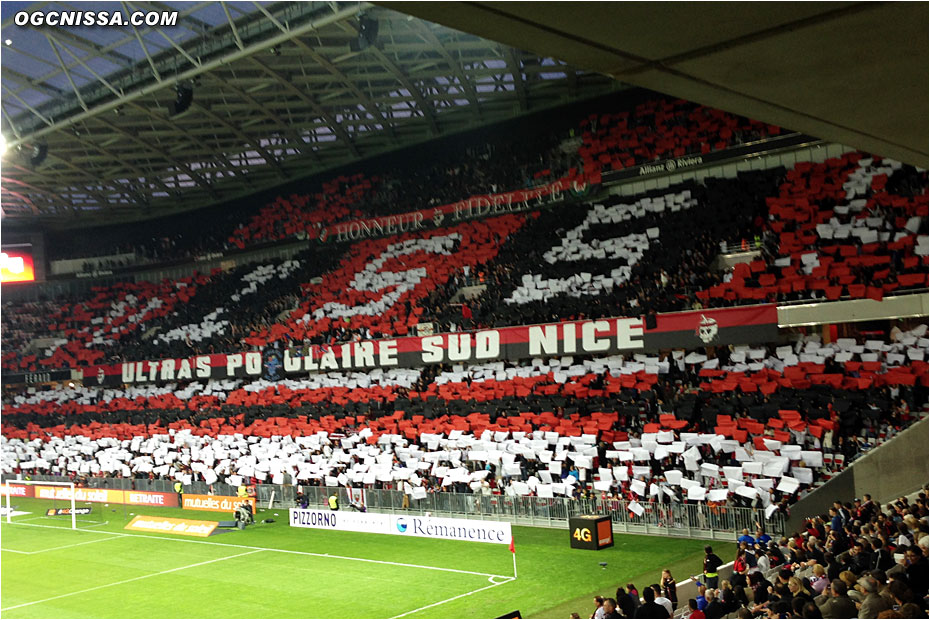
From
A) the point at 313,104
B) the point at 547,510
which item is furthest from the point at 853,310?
the point at 313,104

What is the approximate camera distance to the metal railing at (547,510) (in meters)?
23.3

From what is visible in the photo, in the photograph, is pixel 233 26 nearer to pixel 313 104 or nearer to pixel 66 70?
pixel 66 70

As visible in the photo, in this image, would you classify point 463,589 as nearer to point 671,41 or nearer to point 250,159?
point 671,41

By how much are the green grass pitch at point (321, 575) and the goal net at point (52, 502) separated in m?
6.03

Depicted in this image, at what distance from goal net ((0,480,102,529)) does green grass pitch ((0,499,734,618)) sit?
6030mm

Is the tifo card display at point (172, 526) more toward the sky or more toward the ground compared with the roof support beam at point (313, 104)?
more toward the ground

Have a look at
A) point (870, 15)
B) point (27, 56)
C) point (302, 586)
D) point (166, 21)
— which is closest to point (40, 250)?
point (27, 56)

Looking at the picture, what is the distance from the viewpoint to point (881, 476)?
877 inches

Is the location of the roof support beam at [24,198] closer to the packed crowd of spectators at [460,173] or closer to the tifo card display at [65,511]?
the packed crowd of spectators at [460,173]

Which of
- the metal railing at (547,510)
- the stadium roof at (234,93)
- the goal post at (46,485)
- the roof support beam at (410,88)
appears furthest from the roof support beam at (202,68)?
the metal railing at (547,510)

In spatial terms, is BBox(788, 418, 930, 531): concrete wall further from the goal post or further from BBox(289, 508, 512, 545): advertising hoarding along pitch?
the goal post

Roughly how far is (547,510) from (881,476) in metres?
9.60

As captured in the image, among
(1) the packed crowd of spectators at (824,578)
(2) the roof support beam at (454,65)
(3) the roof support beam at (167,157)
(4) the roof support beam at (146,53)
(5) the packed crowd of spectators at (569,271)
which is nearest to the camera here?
(1) the packed crowd of spectators at (824,578)

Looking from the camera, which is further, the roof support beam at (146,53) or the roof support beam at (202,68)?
the roof support beam at (146,53)
